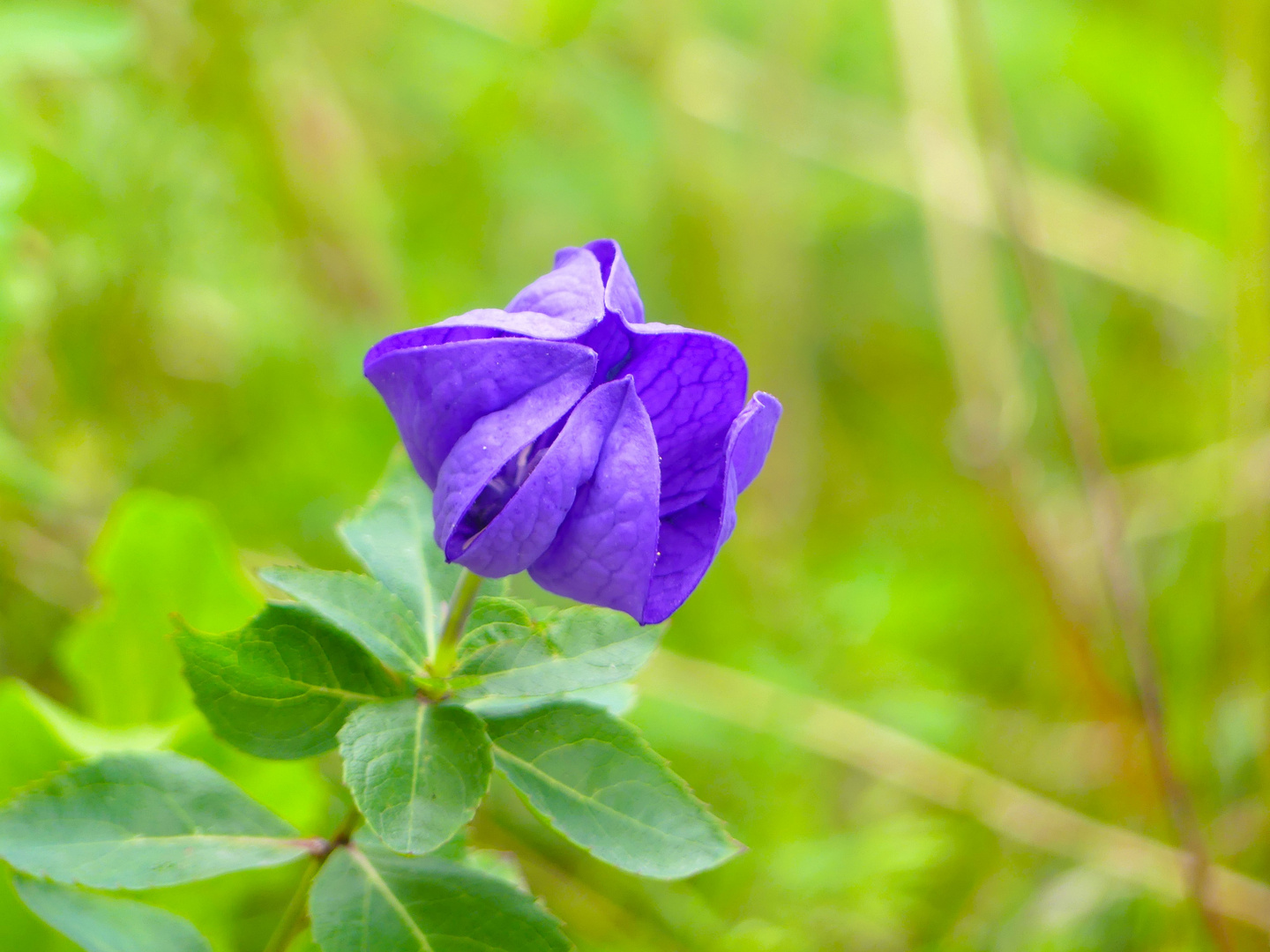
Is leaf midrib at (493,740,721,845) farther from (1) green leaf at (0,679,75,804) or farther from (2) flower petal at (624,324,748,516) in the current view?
(1) green leaf at (0,679,75,804)

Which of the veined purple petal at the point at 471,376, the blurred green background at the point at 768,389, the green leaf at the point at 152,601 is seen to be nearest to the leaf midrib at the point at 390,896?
the veined purple petal at the point at 471,376

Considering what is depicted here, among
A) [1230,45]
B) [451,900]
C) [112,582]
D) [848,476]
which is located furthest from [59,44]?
[1230,45]

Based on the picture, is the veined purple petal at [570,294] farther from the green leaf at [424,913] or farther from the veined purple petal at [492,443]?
the green leaf at [424,913]

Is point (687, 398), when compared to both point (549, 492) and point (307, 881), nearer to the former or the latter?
point (549, 492)

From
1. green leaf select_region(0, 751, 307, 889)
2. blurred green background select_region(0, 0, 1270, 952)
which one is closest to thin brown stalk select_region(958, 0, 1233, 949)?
blurred green background select_region(0, 0, 1270, 952)

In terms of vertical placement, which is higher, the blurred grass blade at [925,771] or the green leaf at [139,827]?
the green leaf at [139,827]
